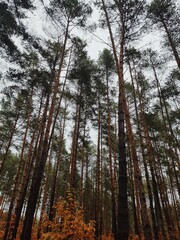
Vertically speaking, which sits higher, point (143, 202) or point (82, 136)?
point (82, 136)

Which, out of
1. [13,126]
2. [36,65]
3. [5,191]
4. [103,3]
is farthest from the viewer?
[5,191]

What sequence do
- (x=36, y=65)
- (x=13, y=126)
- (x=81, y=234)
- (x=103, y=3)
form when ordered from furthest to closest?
(x=13, y=126) → (x=36, y=65) → (x=103, y=3) → (x=81, y=234)

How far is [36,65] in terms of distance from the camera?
12.5 meters

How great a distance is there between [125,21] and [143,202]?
25.9 feet

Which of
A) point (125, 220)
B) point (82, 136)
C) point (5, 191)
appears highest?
point (82, 136)

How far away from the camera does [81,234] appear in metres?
5.12

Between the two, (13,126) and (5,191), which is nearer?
(13,126)

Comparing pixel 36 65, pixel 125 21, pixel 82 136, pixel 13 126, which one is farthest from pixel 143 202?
pixel 13 126

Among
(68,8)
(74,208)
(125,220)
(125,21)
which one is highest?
(68,8)

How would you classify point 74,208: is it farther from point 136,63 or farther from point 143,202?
point 136,63

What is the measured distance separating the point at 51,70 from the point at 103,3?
4.96m

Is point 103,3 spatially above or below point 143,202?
above

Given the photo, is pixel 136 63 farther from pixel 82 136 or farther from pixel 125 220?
pixel 125 220

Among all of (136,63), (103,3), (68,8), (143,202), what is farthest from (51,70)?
(143,202)
